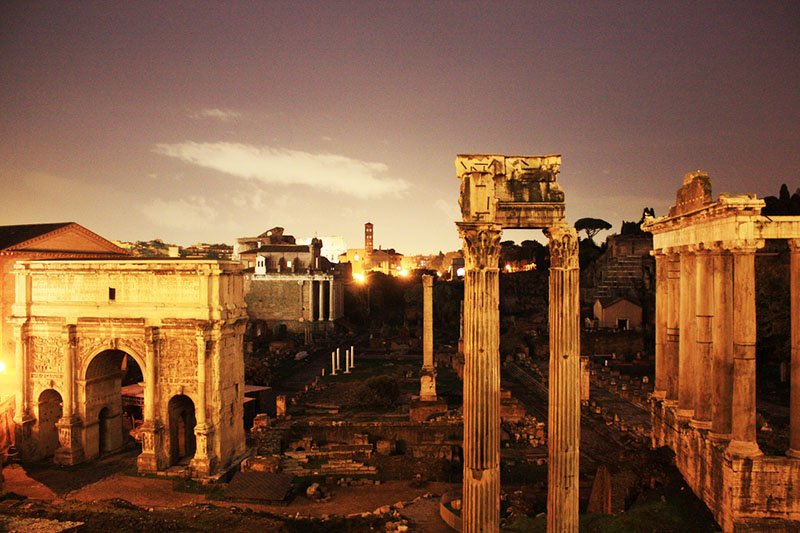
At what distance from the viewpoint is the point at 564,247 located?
845 centimetres

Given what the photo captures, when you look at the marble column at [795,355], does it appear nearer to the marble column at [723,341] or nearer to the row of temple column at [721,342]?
the row of temple column at [721,342]

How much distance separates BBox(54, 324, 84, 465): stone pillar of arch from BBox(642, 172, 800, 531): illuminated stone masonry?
20.8 m

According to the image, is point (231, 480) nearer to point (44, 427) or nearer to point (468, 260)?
point (44, 427)

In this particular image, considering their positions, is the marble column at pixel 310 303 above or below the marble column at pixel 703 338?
below

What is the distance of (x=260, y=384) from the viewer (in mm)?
32906

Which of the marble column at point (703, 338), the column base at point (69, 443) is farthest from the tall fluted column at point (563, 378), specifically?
the column base at point (69, 443)

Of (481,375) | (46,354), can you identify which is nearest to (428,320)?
(46,354)

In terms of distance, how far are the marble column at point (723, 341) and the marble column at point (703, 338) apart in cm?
25

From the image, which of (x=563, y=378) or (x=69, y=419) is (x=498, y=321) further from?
(x=69, y=419)

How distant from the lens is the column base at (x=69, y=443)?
2062 cm

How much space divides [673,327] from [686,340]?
1.54m

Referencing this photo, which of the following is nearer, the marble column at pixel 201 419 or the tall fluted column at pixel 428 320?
the marble column at pixel 201 419

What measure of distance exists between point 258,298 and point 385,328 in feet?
47.3

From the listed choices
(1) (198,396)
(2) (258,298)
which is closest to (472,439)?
(1) (198,396)
